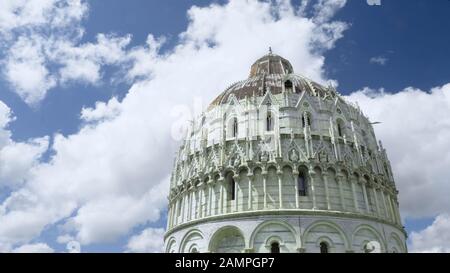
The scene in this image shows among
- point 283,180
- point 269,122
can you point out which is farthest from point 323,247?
point 269,122

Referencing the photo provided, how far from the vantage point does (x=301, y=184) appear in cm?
3023

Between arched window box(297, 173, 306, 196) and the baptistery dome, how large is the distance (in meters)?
0.09

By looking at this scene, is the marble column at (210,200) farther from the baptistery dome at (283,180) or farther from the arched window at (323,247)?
the arched window at (323,247)

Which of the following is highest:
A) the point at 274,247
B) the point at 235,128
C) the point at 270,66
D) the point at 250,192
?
the point at 270,66

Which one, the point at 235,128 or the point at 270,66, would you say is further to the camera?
the point at 270,66

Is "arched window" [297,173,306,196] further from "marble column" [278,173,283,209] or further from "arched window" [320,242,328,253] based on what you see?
"arched window" [320,242,328,253]

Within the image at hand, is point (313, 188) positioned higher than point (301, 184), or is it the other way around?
point (301, 184)

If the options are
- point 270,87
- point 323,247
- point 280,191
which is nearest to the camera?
point 323,247

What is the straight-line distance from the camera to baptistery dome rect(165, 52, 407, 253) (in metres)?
28.1

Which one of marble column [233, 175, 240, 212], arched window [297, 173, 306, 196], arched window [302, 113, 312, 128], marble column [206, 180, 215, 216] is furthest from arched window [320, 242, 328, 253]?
arched window [302, 113, 312, 128]

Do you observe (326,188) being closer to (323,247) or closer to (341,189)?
(341,189)

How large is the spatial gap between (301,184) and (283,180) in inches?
65.9
